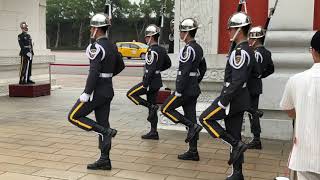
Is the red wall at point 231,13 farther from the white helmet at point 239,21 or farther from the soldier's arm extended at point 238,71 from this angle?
the soldier's arm extended at point 238,71

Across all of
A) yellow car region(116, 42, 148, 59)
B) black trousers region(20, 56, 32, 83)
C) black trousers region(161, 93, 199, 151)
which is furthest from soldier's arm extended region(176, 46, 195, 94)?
yellow car region(116, 42, 148, 59)

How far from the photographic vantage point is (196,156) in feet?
19.2

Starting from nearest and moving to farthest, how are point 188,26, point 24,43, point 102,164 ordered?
1. point 102,164
2. point 188,26
3. point 24,43

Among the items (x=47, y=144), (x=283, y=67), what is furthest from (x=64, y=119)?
(x=283, y=67)

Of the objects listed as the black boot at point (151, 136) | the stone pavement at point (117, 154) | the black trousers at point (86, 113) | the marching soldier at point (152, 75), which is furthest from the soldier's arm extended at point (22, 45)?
the black trousers at point (86, 113)

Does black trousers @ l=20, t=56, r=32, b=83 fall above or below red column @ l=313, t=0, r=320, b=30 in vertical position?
below

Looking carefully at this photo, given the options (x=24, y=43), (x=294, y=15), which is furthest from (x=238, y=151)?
(x=24, y=43)

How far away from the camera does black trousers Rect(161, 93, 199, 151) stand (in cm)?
589

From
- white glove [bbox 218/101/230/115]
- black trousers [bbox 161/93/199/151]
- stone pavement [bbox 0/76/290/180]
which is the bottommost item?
stone pavement [bbox 0/76/290/180]

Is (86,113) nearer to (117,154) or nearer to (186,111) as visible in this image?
(117,154)

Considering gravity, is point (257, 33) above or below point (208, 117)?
above

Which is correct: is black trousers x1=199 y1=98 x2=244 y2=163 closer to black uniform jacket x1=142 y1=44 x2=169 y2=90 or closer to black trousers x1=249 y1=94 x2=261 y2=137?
black trousers x1=249 y1=94 x2=261 y2=137

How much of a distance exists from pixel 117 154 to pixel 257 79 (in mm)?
2152

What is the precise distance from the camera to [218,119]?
4.84 metres
